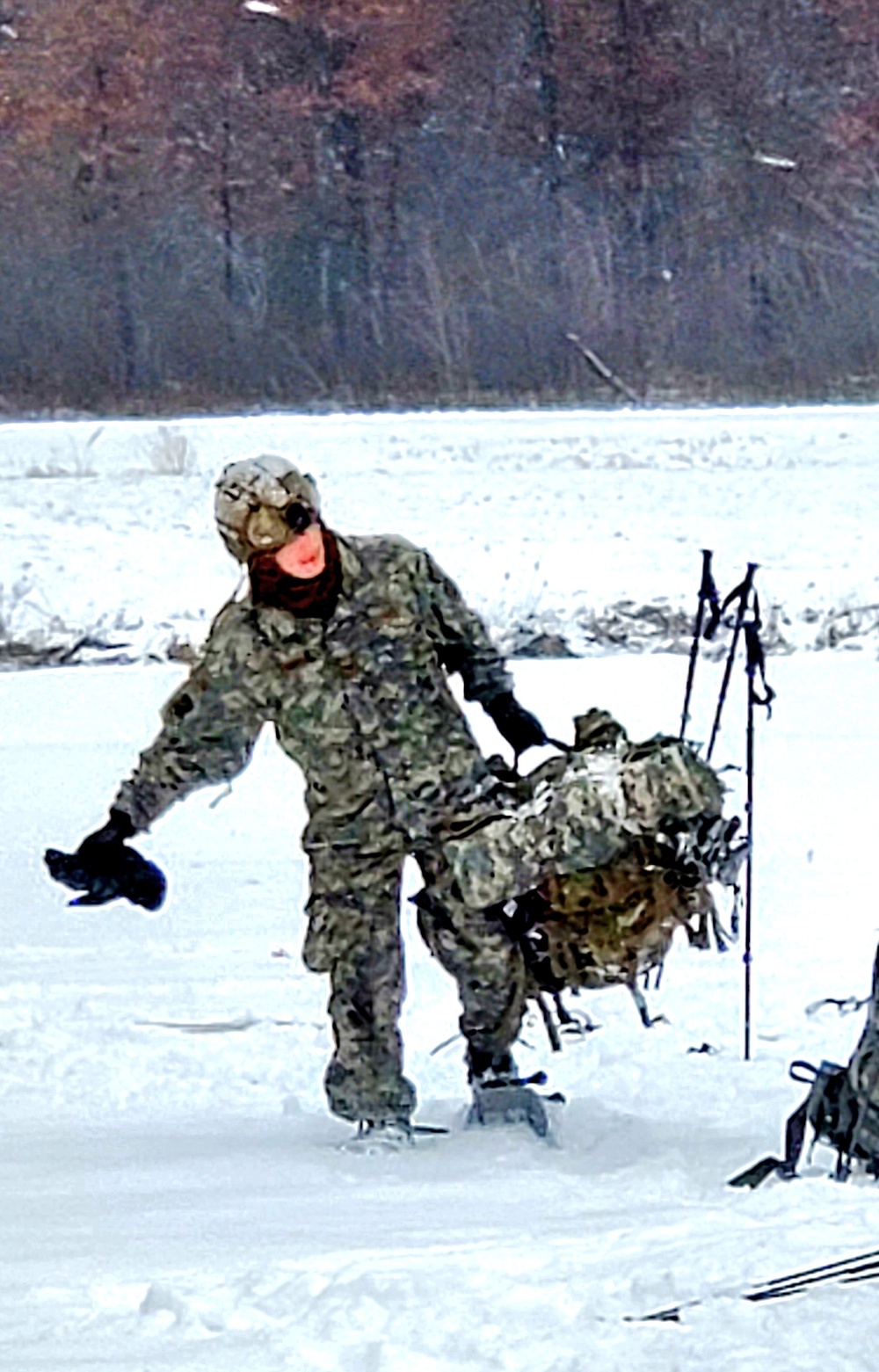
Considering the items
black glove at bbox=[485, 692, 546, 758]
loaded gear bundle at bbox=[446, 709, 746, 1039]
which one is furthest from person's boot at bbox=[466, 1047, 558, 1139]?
black glove at bbox=[485, 692, 546, 758]

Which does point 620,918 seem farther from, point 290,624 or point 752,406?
point 752,406

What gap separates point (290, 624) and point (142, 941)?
2.69m

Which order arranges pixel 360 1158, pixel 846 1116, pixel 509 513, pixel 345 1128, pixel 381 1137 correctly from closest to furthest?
pixel 846 1116, pixel 360 1158, pixel 381 1137, pixel 345 1128, pixel 509 513

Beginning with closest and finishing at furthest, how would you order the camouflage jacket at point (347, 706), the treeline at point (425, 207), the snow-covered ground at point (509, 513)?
the camouflage jacket at point (347, 706)
the snow-covered ground at point (509, 513)
the treeline at point (425, 207)

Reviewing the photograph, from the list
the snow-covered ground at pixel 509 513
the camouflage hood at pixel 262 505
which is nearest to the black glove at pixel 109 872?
the camouflage hood at pixel 262 505

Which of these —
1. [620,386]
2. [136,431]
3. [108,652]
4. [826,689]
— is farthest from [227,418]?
[826,689]

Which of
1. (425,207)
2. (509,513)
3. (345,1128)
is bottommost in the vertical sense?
(345,1128)

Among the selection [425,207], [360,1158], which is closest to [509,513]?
[425,207]

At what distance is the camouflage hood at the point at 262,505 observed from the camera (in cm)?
492

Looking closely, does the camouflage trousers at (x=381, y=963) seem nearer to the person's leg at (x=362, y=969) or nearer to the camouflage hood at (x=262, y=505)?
the person's leg at (x=362, y=969)

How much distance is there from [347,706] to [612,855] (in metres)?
0.52

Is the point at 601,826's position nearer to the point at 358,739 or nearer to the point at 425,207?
the point at 358,739

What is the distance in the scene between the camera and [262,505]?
493cm

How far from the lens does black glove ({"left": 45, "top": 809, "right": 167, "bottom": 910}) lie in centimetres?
503
